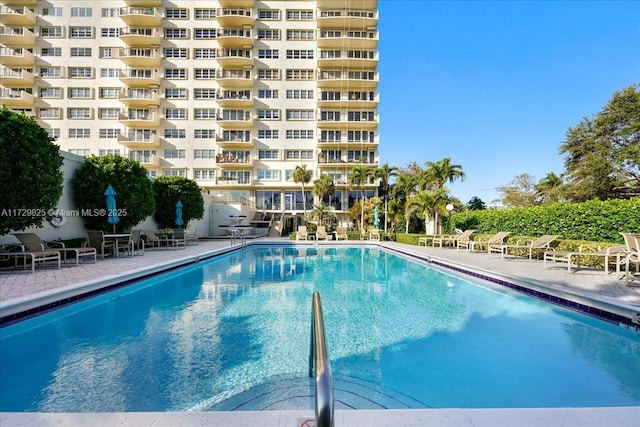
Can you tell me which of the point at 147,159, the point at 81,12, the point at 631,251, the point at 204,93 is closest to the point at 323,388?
the point at 631,251

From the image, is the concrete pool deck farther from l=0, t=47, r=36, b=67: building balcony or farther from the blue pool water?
l=0, t=47, r=36, b=67: building balcony

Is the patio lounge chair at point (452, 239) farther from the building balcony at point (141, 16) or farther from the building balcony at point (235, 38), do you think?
the building balcony at point (141, 16)

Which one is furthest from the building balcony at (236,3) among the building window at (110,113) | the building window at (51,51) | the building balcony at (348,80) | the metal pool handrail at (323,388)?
the metal pool handrail at (323,388)

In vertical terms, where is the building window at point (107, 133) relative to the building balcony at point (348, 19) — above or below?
below

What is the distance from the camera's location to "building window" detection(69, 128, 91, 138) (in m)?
34.7

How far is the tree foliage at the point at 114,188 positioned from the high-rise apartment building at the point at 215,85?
20.6 metres

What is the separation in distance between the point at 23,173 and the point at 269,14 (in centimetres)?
3520

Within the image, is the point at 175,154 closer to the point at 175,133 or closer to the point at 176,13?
the point at 175,133

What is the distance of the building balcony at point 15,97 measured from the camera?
1292 inches

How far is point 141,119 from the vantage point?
3431 centimetres

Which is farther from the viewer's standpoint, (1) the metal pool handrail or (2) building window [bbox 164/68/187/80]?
(2) building window [bbox 164/68/187/80]

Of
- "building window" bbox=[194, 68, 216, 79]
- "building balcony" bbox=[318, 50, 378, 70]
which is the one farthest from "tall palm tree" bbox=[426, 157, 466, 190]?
"building window" bbox=[194, 68, 216, 79]

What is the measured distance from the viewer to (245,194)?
35.7 metres

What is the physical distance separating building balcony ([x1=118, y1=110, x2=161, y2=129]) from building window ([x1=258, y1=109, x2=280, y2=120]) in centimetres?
1123
